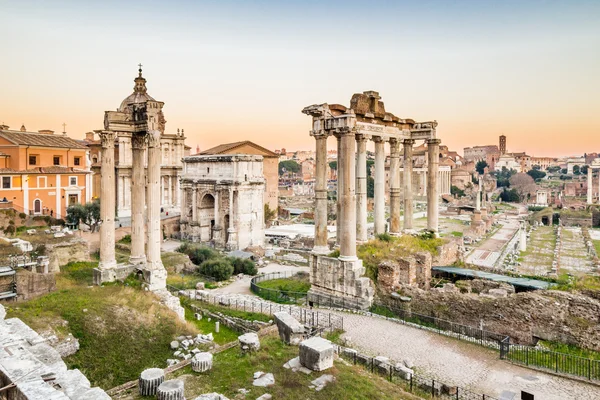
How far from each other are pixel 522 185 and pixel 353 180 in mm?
116299

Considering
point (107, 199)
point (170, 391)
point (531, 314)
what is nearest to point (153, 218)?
point (107, 199)

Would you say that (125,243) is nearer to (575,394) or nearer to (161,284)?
(161,284)

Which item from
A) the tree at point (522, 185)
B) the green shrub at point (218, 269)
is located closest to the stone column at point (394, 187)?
the green shrub at point (218, 269)

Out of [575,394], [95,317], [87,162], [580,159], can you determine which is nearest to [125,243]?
[87,162]

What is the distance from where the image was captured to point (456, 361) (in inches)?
436

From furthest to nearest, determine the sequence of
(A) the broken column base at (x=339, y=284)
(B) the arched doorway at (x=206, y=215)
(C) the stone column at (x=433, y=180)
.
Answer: (B) the arched doorway at (x=206, y=215) < (C) the stone column at (x=433, y=180) < (A) the broken column base at (x=339, y=284)

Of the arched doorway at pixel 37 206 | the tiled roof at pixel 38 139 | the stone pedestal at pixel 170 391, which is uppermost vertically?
the tiled roof at pixel 38 139

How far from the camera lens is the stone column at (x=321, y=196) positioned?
16828mm

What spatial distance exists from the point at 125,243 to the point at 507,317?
2653 centimetres

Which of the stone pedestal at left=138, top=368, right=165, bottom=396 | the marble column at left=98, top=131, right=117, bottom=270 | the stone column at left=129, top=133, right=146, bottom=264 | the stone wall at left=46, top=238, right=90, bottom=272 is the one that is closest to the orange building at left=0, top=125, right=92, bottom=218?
the stone wall at left=46, top=238, right=90, bottom=272

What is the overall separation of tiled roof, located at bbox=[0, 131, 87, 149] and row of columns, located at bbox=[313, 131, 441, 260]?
86.1ft

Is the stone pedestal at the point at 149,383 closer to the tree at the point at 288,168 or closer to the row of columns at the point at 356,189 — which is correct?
the row of columns at the point at 356,189

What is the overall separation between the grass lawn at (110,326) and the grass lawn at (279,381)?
1975 mm

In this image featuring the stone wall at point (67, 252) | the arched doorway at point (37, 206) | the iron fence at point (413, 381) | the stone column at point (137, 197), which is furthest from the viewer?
the arched doorway at point (37, 206)
